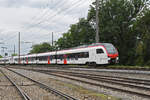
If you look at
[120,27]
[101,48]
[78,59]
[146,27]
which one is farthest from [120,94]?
[120,27]

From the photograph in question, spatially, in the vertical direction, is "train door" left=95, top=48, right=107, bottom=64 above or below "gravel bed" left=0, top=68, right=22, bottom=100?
above

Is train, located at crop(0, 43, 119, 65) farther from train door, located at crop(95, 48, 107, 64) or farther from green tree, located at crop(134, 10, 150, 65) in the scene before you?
green tree, located at crop(134, 10, 150, 65)

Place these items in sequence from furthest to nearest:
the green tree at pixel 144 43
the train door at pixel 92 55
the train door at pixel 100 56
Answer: the green tree at pixel 144 43, the train door at pixel 92 55, the train door at pixel 100 56

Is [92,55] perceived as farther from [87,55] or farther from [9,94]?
[9,94]

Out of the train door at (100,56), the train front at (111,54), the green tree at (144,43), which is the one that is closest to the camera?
the train front at (111,54)

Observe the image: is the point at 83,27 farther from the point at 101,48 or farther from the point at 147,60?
the point at 101,48

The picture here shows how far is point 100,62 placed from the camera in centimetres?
2336

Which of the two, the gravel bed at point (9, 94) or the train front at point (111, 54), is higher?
the train front at point (111, 54)

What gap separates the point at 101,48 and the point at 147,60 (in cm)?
1124

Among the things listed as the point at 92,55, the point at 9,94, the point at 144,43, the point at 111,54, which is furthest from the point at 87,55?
the point at 9,94

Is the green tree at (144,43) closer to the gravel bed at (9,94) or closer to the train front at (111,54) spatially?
the train front at (111,54)

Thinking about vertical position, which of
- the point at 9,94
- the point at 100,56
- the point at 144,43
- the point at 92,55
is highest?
the point at 144,43

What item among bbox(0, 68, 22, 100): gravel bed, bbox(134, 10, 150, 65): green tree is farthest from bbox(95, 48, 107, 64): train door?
bbox(0, 68, 22, 100): gravel bed

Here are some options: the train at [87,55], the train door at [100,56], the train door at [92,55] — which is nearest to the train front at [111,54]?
the train at [87,55]
